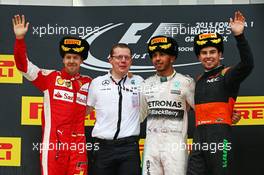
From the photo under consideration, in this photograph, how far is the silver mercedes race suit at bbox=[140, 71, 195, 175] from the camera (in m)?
3.60

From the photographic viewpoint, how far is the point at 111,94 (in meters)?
3.88

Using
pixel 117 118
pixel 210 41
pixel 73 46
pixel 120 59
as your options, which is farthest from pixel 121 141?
pixel 210 41

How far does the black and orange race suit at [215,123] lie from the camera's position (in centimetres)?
344

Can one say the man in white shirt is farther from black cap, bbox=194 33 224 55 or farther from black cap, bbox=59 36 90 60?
→ black cap, bbox=194 33 224 55

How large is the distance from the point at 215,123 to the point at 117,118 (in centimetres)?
79

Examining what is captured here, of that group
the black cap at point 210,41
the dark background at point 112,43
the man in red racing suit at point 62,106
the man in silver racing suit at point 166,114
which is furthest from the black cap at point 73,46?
the black cap at point 210,41

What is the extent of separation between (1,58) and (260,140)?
251 centimetres

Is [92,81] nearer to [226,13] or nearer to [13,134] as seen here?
[13,134]

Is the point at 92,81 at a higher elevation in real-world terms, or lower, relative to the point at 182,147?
higher

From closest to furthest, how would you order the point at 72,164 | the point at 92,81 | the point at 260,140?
the point at 72,164 → the point at 92,81 → the point at 260,140

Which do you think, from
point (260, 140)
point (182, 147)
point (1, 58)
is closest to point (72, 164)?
point (182, 147)

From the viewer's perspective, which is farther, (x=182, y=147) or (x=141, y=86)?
(x=141, y=86)

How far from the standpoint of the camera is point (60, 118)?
152 inches

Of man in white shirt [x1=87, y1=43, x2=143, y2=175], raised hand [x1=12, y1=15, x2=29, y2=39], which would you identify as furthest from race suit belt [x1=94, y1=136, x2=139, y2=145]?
raised hand [x1=12, y1=15, x2=29, y2=39]
